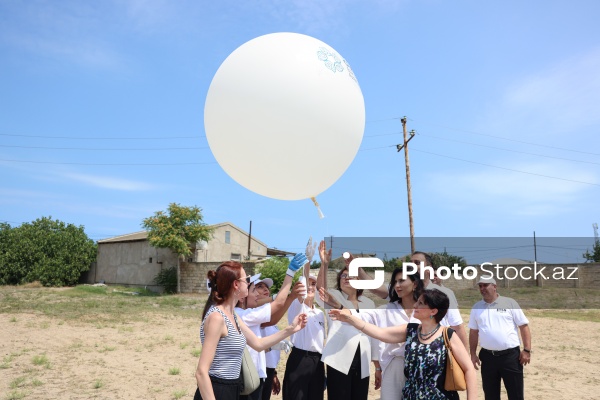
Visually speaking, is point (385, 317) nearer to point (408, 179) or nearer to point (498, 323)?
point (498, 323)

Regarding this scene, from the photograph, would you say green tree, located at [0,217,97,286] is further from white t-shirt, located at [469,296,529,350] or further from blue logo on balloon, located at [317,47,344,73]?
blue logo on balloon, located at [317,47,344,73]

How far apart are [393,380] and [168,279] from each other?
27.2m

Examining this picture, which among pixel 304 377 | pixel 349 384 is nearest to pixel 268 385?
pixel 304 377

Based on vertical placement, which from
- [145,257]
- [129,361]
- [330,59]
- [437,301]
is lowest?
[129,361]

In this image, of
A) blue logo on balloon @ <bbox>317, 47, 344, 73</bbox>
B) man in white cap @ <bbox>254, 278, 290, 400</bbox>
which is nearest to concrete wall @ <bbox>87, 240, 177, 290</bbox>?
man in white cap @ <bbox>254, 278, 290, 400</bbox>

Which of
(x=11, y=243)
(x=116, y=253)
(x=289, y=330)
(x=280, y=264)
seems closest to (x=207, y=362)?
(x=289, y=330)

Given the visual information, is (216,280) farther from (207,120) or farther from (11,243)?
(11,243)

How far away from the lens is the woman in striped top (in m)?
2.62

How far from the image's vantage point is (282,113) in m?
3.40

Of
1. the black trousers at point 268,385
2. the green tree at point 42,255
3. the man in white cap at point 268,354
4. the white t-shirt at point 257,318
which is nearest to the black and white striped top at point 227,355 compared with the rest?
the white t-shirt at point 257,318

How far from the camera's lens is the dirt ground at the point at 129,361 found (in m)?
6.86

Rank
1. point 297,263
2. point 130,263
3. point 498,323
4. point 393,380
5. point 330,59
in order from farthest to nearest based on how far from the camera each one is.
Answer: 1. point 130,263
2. point 498,323
3. point 330,59
4. point 297,263
5. point 393,380

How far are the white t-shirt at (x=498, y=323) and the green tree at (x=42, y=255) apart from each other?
3332cm

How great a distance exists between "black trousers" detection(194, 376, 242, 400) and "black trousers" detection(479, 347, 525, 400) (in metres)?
3.22
